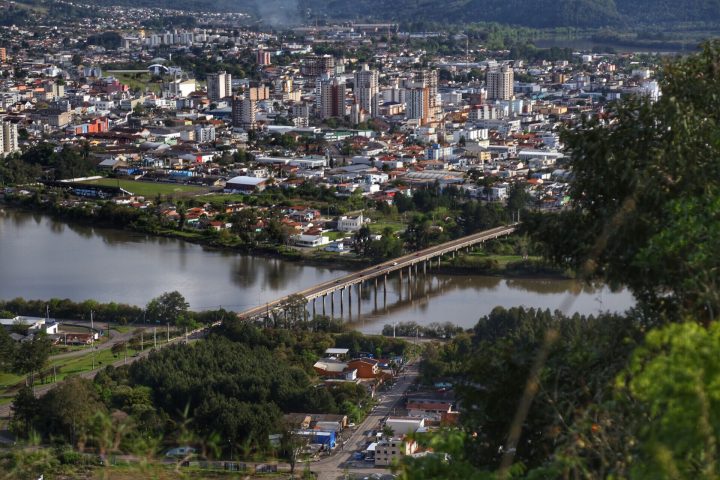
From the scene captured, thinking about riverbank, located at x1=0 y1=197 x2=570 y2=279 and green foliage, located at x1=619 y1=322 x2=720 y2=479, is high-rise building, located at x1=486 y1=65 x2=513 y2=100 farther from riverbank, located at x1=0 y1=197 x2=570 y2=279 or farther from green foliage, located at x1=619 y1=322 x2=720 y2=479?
green foliage, located at x1=619 y1=322 x2=720 y2=479

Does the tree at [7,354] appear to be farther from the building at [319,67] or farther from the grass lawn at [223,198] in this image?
the building at [319,67]

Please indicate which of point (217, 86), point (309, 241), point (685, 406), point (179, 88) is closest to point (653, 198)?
point (685, 406)

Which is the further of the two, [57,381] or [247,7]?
[247,7]

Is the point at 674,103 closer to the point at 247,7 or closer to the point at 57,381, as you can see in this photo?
the point at 57,381

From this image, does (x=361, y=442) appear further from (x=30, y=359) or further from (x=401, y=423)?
(x=30, y=359)

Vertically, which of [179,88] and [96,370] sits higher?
[179,88]

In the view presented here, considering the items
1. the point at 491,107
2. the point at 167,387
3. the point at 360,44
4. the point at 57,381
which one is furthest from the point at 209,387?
the point at 360,44
